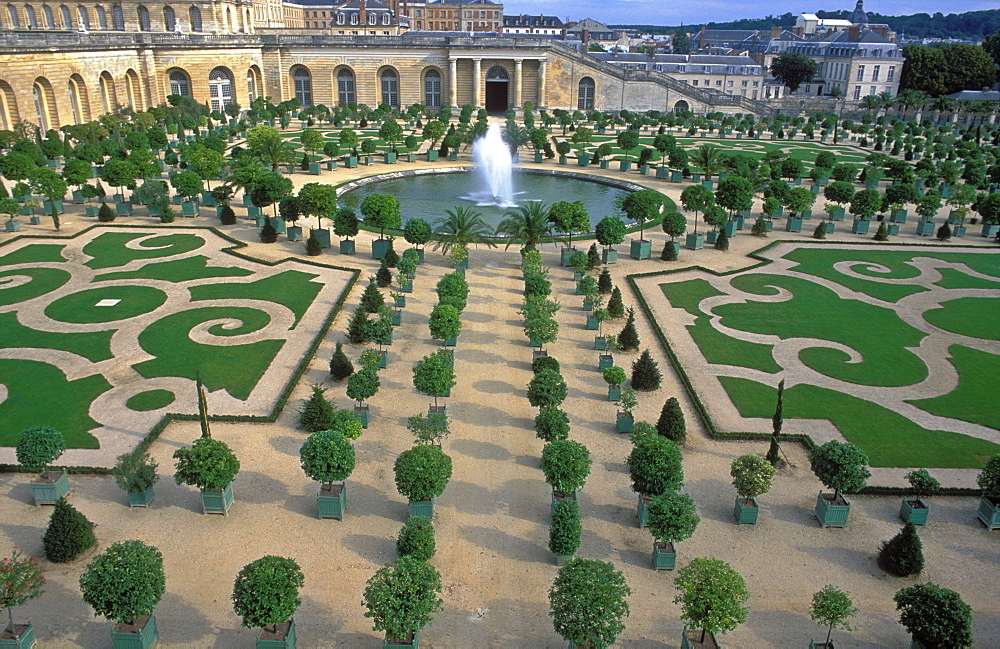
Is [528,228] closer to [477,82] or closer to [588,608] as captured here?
[588,608]

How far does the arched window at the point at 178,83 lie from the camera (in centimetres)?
8875

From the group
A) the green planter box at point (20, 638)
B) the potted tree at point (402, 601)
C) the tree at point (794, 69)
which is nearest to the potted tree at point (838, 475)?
the potted tree at point (402, 601)

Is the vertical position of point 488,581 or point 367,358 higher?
point 367,358

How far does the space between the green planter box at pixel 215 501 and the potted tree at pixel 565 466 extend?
8.66m

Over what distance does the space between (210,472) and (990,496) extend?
21.1 meters

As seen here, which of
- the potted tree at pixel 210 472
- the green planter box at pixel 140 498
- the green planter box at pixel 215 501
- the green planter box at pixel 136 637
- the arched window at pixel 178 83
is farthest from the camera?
the arched window at pixel 178 83

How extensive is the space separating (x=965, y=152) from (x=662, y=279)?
5125 cm

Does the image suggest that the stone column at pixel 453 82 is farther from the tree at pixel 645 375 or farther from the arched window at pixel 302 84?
the tree at pixel 645 375

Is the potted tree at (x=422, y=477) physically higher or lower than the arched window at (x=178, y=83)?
lower

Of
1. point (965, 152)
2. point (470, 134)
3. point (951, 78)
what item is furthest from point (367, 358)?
point (951, 78)

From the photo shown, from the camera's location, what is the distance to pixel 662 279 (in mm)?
39750

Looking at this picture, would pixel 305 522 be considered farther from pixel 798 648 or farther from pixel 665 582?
pixel 798 648

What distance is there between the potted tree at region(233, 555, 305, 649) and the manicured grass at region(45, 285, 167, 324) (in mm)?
20930

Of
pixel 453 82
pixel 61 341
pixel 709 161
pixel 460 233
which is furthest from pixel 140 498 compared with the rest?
pixel 453 82
